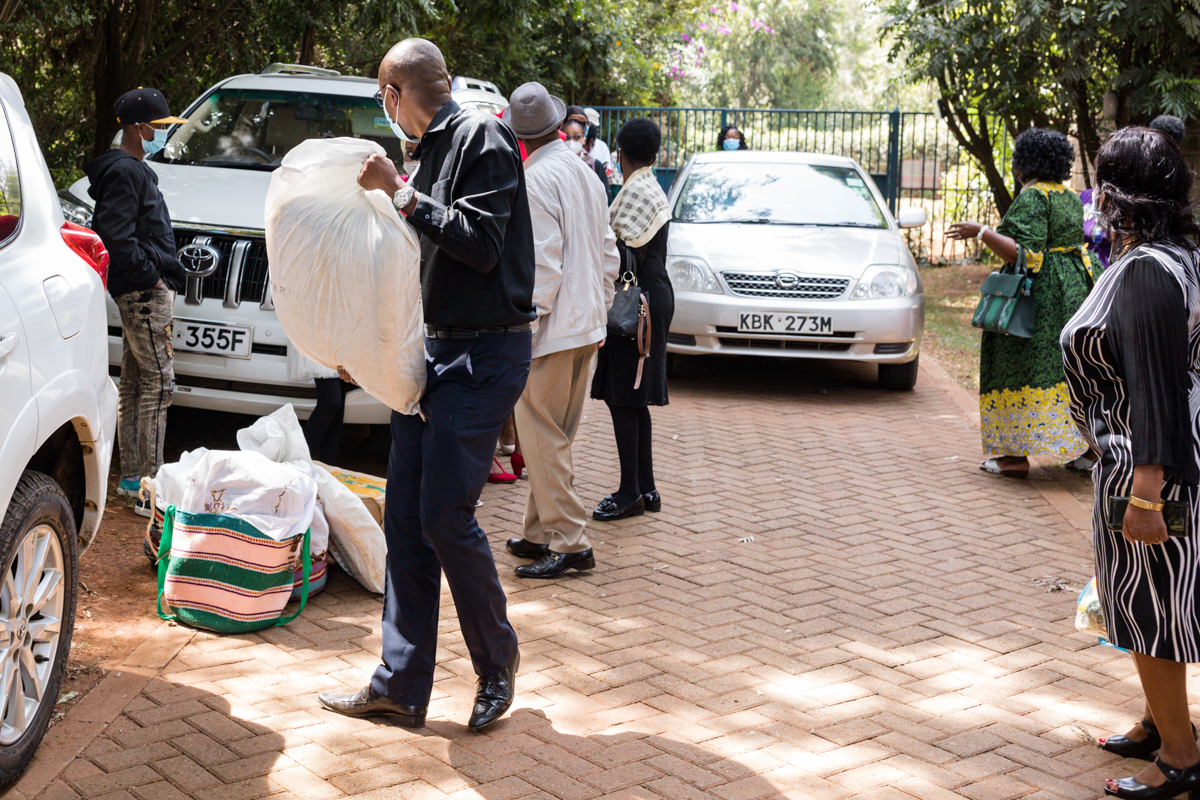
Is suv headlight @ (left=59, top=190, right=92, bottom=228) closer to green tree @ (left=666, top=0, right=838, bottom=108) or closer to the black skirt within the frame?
the black skirt

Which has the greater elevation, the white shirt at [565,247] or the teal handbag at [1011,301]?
the white shirt at [565,247]

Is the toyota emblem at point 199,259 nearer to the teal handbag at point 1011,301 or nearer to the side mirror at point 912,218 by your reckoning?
the teal handbag at point 1011,301

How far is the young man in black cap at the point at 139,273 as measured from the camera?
17.1ft

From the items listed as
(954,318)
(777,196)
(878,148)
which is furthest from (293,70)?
(878,148)

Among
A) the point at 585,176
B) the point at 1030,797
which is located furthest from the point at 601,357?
the point at 1030,797

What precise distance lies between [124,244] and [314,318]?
234 centimetres

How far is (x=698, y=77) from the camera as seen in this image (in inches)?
1483

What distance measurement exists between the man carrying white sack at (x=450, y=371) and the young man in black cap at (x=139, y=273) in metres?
2.15

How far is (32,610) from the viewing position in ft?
10.7

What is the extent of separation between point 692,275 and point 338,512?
192 inches

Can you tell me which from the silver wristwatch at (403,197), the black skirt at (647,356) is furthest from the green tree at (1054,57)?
the silver wristwatch at (403,197)

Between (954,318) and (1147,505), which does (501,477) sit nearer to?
(1147,505)

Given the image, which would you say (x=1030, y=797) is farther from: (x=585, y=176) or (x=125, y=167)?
(x=125, y=167)

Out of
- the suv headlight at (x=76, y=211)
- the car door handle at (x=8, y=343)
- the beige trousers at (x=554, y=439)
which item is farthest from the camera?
the suv headlight at (x=76, y=211)
